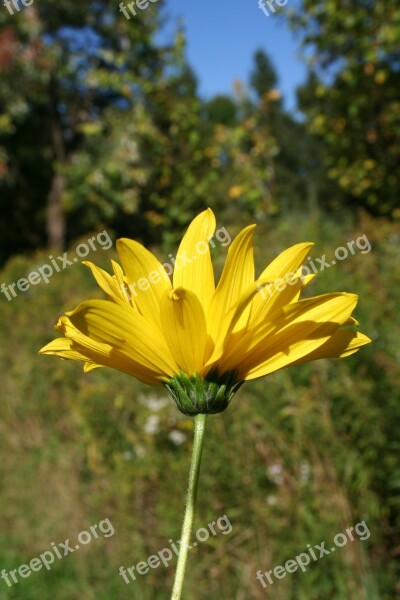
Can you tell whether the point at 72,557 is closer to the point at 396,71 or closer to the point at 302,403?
the point at 302,403

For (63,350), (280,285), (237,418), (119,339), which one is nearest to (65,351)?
(63,350)

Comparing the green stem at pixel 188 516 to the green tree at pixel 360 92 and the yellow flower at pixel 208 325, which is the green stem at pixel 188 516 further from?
the green tree at pixel 360 92

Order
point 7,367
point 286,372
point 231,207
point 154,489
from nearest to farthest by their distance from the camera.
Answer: point 286,372
point 154,489
point 7,367
point 231,207

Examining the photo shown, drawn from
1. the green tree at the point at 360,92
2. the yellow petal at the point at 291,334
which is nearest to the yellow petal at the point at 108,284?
the yellow petal at the point at 291,334

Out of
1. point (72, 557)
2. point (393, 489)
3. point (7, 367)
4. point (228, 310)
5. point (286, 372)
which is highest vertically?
point (7, 367)

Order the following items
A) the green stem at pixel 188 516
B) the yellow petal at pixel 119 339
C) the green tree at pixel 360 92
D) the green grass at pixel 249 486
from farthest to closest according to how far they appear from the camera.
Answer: the green tree at pixel 360 92
the green grass at pixel 249 486
the yellow petal at pixel 119 339
the green stem at pixel 188 516

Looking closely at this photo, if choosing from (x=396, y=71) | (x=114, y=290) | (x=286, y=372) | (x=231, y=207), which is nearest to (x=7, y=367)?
(x=231, y=207)

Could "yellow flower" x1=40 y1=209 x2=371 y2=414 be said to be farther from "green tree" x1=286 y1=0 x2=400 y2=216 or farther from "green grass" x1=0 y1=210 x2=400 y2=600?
"green tree" x1=286 y1=0 x2=400 y2=216

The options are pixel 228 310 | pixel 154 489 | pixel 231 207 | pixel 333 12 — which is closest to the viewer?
pixel 228 310

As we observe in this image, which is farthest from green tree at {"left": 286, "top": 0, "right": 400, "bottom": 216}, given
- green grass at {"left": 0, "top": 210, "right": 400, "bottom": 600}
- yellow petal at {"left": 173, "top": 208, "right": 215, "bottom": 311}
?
yellow petal at {"left": 173, "top": 208, "right": 215, "bottom": 311}
